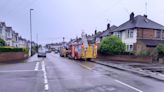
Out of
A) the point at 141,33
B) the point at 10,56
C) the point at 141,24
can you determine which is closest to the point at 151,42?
the point at 141,33

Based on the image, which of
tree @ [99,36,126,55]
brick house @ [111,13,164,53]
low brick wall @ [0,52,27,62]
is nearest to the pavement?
low brick wall @ [0,52,27,62]

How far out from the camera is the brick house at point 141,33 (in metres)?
55.0

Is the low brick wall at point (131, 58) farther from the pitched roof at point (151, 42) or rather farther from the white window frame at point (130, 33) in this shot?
the white window frame at point (130, 33)

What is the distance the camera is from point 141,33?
183 ft

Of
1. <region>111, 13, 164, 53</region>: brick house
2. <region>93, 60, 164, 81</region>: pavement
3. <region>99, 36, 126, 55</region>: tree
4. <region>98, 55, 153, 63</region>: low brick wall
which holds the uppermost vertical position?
<region>111, 13, 164, 53</region>: brick house

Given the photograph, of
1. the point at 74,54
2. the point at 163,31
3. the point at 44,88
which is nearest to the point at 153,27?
the point at 163,31

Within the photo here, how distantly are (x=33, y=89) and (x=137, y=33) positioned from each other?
43.5m

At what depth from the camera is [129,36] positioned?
192ft

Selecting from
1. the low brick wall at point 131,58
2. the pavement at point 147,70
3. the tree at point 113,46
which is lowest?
the pavement at point 147,70

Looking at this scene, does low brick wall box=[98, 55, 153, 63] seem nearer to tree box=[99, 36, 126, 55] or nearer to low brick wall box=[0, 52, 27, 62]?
tree box=[99, 36, 126, 55]

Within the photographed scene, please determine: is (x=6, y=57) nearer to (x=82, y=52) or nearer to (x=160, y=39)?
(x=82, y=52)

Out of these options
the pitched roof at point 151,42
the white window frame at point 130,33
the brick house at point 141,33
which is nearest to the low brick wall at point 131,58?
the brick house at point 141,33

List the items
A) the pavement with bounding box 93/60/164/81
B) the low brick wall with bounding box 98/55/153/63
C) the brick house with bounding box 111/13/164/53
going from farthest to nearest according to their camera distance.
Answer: the brick house with bounding box 111/13/164/53, the low brick wall with bounding box 98/55/153/63, the pavement with bounding box 93/60/164/81

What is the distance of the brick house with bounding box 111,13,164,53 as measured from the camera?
55000 millimetres
